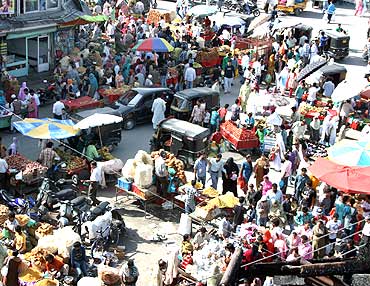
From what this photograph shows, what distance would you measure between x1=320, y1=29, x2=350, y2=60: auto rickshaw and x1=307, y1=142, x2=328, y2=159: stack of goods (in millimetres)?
12529

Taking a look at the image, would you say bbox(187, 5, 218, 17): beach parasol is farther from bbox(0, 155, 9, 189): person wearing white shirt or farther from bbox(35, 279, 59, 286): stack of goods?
bbox(35, 279, 59, 286): stack of goods

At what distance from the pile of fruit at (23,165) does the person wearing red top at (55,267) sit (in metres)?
4.57

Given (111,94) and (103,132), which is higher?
(103,132)

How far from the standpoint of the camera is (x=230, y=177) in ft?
65.3

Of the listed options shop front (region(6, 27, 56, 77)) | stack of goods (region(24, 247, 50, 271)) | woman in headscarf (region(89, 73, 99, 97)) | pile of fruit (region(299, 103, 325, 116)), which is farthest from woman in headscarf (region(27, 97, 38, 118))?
pile of fruit (region(299, 103, 325, 116))

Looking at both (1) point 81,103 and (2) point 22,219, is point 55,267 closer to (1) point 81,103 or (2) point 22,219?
(2) point 22,219

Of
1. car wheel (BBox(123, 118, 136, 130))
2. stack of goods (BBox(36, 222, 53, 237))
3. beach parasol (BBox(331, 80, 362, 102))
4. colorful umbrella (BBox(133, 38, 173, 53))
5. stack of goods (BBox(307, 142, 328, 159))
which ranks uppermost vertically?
beach parasol (BBox(331, 80, 362, 102))

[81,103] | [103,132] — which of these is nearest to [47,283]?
[103,132]

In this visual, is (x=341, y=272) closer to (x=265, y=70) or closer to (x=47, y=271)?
(x=47, y=271)

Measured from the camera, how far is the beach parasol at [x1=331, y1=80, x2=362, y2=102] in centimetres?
2451

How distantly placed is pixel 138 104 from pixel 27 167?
7142 millimetres

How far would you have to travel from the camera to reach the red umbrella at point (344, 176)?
16.2m

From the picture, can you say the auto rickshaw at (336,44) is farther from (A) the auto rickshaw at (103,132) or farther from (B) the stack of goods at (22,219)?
(B) the stack of goods at (22,219)

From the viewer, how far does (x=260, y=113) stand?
2630cm
